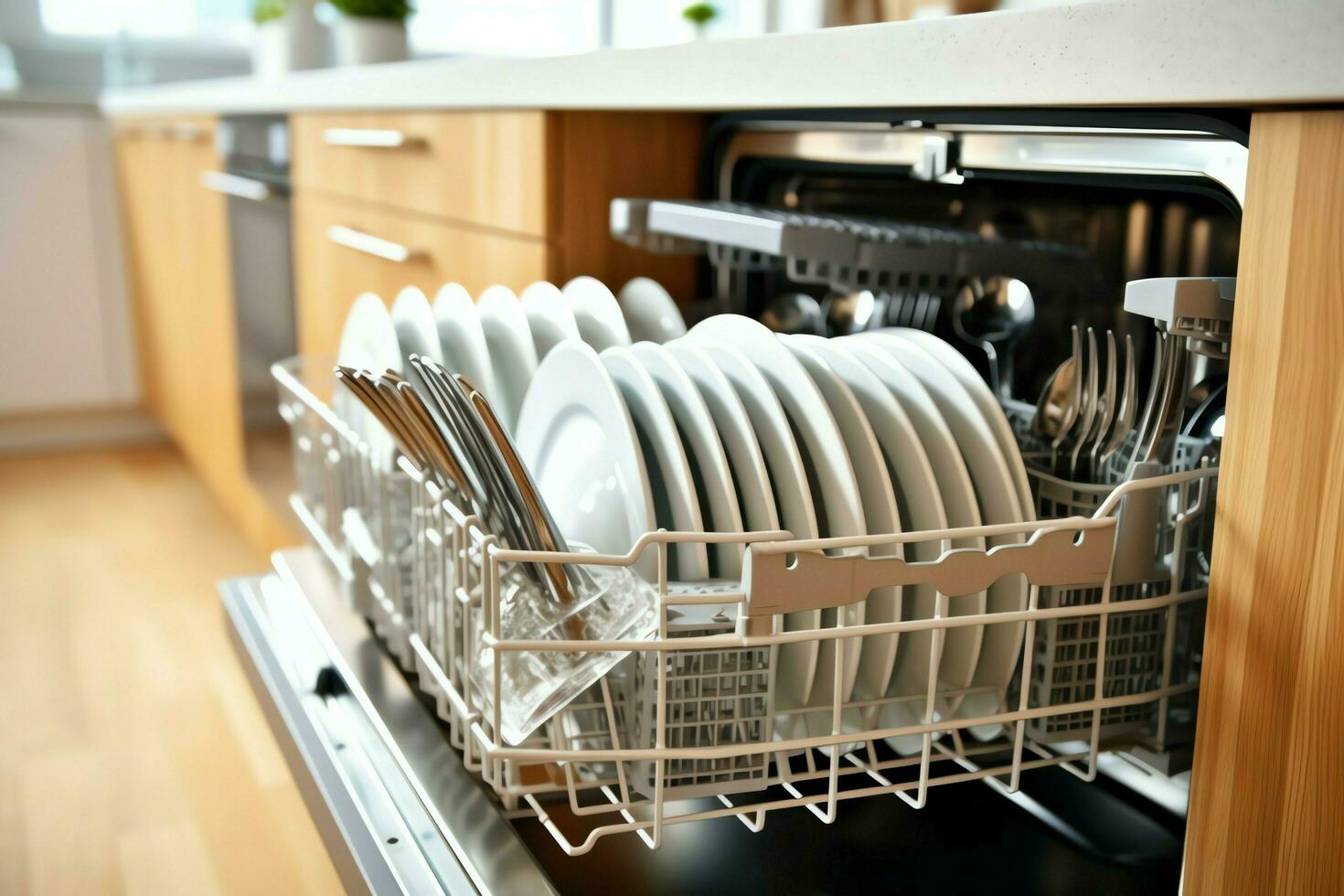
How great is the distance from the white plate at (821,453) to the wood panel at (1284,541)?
17cm

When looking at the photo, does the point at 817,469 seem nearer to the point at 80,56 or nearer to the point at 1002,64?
the point at 1002,64

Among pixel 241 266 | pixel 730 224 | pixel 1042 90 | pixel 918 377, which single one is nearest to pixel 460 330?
pixel 730 224

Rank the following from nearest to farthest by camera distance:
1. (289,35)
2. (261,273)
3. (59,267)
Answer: (261,273) → (289,35) → (59,267)

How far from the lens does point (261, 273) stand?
6.44 feet

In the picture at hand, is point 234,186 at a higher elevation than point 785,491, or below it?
higher

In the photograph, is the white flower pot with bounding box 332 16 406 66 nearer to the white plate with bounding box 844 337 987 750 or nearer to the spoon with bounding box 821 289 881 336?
the spoon with bounding box 821 289 881 336

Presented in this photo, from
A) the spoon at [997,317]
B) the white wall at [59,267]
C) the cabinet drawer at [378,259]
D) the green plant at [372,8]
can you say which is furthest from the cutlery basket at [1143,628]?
the white wall at [59,267]

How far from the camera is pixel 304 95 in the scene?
5.20 ft

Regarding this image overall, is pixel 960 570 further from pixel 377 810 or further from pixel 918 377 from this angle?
pixel 377 810

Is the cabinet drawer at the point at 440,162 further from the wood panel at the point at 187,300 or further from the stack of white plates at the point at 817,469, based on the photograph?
the wood panel at the point at 187,300

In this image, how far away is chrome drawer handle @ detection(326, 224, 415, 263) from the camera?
1334 millimetres

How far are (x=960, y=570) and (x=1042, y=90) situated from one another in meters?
0.22

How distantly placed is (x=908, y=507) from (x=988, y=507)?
0.14 feet

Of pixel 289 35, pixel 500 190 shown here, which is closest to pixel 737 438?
pixel 500 190
